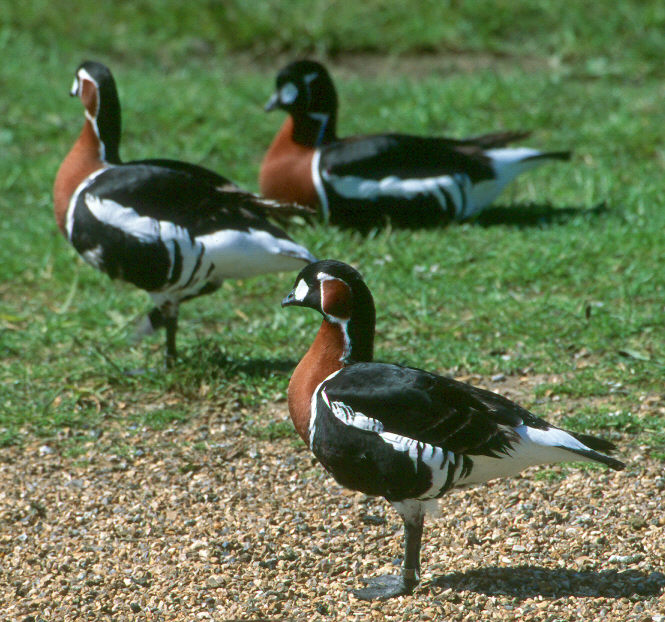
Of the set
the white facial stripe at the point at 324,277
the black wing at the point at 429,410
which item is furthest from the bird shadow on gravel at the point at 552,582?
the white facial stripe at the point at 324,277

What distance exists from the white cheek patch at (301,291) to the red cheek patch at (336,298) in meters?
0.08

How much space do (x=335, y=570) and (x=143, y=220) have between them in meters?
1.77

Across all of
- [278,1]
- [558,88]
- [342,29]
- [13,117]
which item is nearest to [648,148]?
[558,88]

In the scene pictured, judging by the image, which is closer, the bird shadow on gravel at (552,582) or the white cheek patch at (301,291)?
the bird shadow on gravel at (552,582)

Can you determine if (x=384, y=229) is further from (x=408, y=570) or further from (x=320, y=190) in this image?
(x=408, y=570)

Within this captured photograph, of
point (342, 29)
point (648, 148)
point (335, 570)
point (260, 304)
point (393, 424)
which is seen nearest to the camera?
point (393, 424)

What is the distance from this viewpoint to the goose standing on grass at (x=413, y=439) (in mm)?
3051

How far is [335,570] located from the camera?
336 cm

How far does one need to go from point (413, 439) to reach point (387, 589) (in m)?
0.48

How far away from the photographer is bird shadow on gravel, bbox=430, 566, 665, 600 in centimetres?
312

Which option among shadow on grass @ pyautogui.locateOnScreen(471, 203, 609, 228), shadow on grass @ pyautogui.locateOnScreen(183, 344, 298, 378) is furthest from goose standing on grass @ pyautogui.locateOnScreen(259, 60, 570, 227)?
shadow on grass @ pyautogui.locateOnScreen(183, 344, 298, 378)

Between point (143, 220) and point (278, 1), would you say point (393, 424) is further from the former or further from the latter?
point (278, 1)

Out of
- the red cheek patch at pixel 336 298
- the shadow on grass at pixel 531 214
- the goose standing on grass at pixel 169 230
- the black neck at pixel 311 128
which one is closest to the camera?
the red cheek patch at pixel 336 298

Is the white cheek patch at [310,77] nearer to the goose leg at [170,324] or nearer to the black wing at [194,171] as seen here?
the black wing at [194,171]
